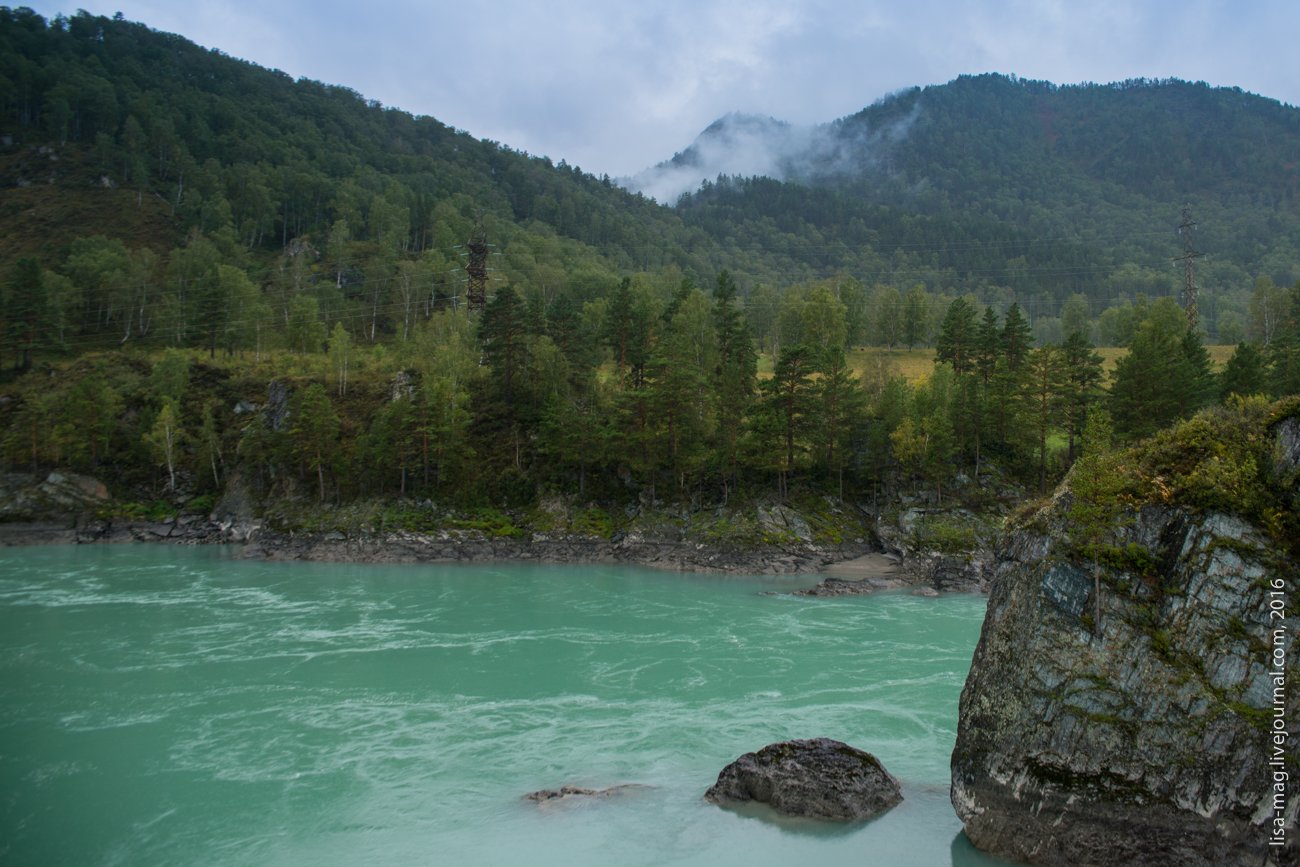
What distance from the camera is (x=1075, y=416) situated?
50.7 m

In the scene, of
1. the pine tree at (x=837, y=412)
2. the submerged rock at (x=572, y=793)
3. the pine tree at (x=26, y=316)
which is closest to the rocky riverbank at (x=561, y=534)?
the pine tree at (x=837, y=412)

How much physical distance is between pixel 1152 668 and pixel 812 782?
6.24 m

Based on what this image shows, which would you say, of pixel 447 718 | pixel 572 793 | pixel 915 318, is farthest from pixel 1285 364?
pixel 447 718

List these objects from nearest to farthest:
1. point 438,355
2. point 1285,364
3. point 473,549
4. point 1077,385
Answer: point 1285,364
point 473,549
point 1077,385
point 438,355

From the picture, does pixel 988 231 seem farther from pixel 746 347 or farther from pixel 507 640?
pixel 507 640

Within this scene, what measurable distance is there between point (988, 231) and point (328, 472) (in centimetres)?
18638

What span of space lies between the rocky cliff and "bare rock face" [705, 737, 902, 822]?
1.91 m

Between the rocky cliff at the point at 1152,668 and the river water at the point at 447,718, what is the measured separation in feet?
5.94

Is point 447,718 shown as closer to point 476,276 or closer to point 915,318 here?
point 476,276

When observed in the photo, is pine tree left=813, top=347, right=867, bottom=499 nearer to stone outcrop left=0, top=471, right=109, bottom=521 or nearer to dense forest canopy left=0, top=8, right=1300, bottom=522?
dense forest canopy left=0, top=8, right=1300, bottom=522

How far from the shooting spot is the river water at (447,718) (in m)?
14.2

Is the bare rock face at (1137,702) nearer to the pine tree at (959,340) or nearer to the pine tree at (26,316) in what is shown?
the pine tree at (959,340)

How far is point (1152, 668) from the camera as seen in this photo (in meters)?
12.2

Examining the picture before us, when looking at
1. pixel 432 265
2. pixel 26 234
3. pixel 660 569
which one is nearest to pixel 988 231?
pixel 432 265
